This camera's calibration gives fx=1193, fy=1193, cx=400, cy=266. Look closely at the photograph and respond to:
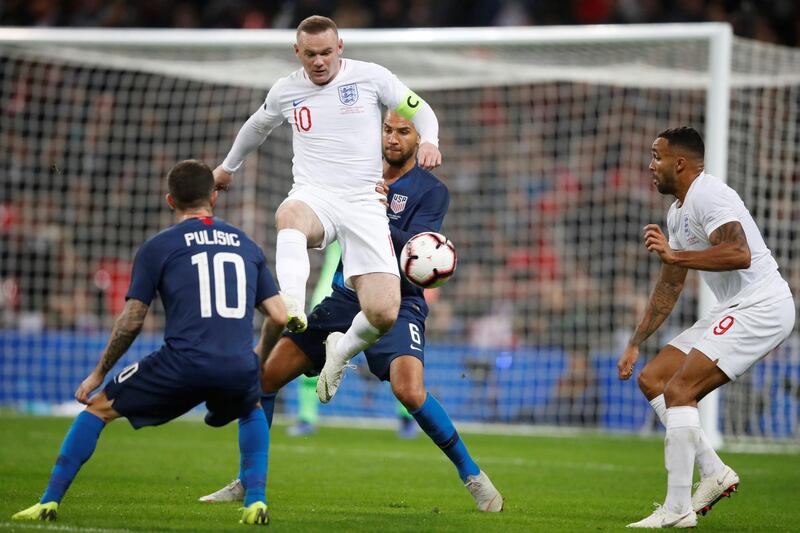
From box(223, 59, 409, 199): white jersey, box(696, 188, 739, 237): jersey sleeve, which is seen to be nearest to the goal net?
box(223, 59, 409, 199): white jersey

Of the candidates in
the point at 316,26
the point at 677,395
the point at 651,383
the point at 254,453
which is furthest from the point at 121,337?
the point at 651,383

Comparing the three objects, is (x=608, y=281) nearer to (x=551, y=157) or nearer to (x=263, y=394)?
(x=551, y=157)

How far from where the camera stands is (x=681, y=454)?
6289 millimetres

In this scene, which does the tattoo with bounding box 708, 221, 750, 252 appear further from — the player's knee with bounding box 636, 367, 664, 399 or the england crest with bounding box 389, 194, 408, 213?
the england crest with bounding box 389, 194, 408, 213

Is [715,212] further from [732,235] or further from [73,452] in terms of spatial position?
[73,452]

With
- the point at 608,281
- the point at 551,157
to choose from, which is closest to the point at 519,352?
the point at 608,281

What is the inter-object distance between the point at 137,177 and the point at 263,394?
10.0 m

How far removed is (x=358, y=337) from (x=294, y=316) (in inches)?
21.4

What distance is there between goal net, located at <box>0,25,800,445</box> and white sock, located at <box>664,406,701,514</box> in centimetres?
675

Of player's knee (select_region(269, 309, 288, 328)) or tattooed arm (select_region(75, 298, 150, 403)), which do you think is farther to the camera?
player's knee (select_region(269, 309, 288, 328))

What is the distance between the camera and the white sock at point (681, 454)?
6242mm

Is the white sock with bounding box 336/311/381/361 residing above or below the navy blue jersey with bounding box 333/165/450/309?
below

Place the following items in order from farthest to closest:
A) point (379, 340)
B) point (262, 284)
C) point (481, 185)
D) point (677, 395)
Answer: point (481, 185) → point (379, 340) → point (677, 395) → point (262, 284)

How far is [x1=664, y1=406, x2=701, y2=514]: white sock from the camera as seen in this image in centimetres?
624
